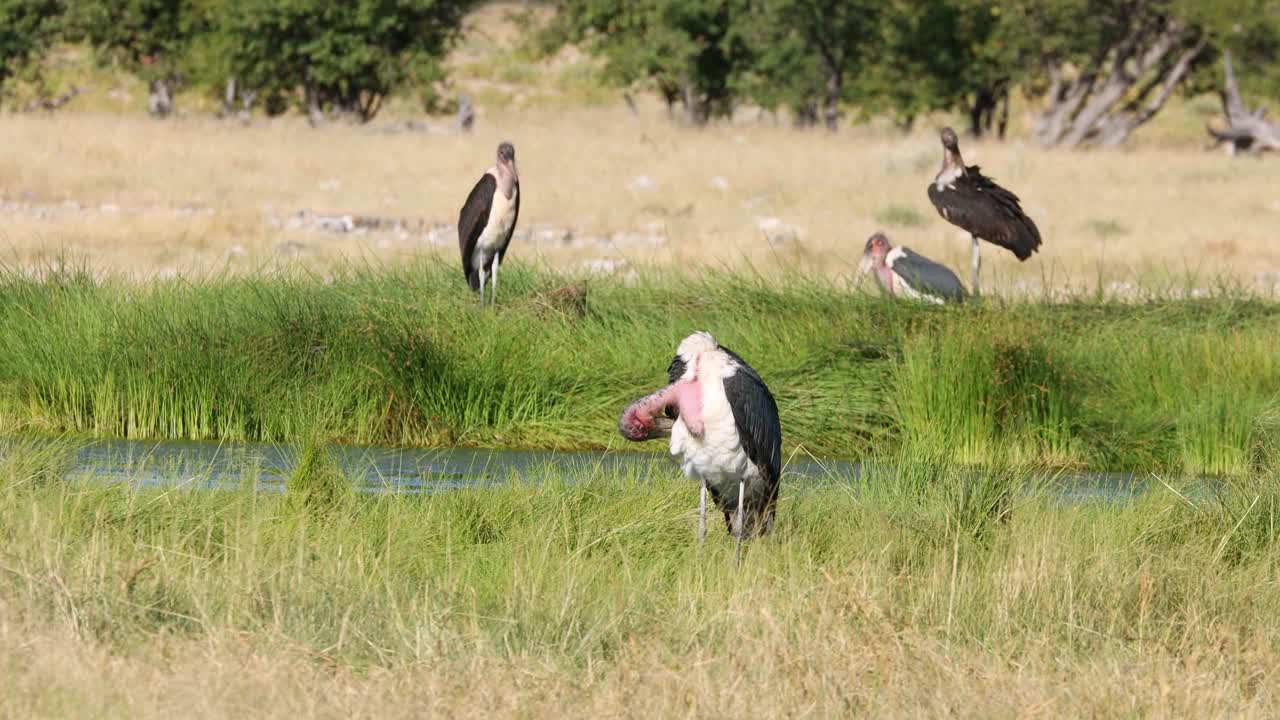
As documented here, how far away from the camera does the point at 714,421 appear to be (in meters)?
6.02

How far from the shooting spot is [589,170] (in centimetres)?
2781

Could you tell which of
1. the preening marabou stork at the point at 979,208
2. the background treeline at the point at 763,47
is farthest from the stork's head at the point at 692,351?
→ the background treeline at the point at 763,47

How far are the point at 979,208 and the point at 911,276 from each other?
124 centimetres

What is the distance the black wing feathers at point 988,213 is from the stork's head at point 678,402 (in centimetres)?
696

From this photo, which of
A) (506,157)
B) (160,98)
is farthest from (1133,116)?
(506,157)

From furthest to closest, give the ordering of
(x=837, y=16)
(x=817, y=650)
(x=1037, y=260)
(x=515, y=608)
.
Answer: (x=837, y=16) → (x=1037, y=260) → (x=515, y=608) → (x=817, y=650)

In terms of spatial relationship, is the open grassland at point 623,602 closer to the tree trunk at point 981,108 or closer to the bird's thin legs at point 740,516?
the bird's thin legs at point 740,516

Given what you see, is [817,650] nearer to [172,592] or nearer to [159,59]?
[172,592]

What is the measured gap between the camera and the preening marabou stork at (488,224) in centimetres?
1165

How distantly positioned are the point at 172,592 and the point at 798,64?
35216 mm

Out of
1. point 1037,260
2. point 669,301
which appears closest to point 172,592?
point 669,301

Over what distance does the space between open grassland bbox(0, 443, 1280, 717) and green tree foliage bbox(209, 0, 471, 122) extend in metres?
32.9

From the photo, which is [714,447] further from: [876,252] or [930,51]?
[930,51]

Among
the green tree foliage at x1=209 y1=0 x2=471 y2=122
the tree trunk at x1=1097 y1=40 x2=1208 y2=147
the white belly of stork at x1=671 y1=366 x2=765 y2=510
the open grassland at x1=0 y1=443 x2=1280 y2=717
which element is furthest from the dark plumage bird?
the green tree foliage at x1=209 y1=0 x2=471 y2=122
